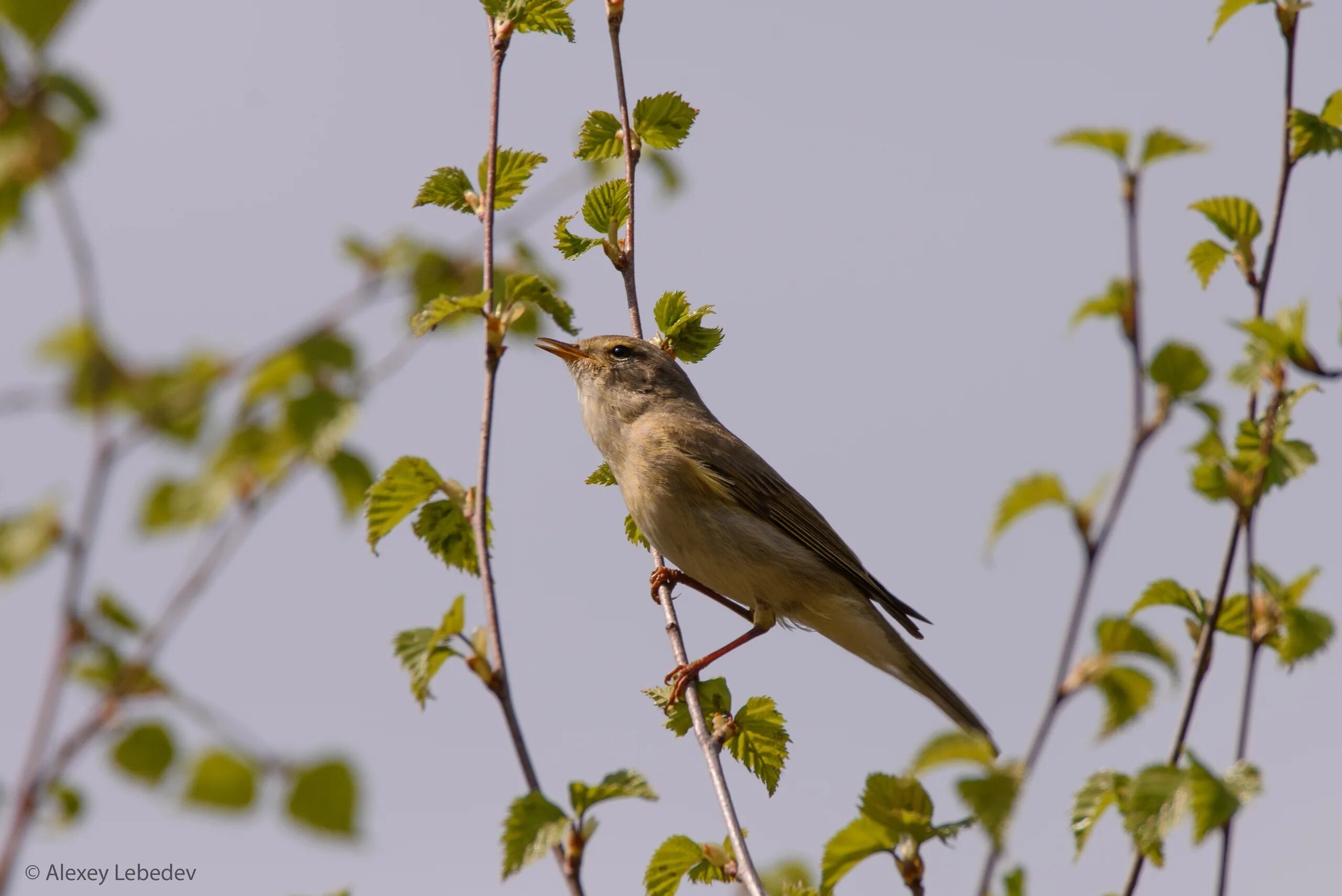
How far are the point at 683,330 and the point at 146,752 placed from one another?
3.38 m

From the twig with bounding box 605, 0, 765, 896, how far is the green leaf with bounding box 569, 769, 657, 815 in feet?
1.68

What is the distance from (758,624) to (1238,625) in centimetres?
377

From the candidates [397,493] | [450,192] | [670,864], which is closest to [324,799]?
[397,493]

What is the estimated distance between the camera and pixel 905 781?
2.59 metres

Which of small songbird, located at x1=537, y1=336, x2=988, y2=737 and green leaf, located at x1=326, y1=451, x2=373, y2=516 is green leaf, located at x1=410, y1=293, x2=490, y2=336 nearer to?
green leaf, located at x1=326, y1=451, x2=373, y2=516

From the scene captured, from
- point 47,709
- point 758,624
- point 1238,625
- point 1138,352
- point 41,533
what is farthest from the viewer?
point 758,624

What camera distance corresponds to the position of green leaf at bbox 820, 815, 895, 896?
2.62 m

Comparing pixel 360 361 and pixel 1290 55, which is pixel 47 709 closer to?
pixel 360 361

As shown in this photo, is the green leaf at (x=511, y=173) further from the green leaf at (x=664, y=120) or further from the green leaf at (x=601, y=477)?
the green leaf at (x=601, y=477)

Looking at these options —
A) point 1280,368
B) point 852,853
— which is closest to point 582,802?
point 852,853

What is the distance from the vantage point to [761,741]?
13.3 feet

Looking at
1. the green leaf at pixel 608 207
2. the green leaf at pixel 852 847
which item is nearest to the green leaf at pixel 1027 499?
the green leaf at pixel 852 847

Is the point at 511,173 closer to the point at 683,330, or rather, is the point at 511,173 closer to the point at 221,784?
the point at 683,330

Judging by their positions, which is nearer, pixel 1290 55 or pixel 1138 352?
pixel 1138 352
